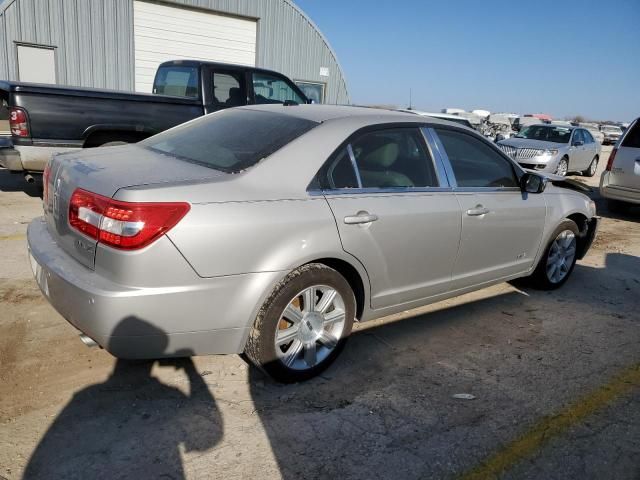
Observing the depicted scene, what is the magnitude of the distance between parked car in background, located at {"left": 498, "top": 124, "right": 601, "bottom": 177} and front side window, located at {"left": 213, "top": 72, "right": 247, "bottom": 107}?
25.1 feet

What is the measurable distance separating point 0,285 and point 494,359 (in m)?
3.80

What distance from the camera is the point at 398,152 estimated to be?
360 centimetres

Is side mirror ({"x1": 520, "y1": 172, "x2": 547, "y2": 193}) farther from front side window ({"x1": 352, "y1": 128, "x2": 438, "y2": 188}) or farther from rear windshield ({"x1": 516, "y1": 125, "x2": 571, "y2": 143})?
rear windshield ({"x1": 516, "y1": 125, "x2": 571, "y2": 143})

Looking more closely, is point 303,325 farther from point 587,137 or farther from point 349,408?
point 587,137

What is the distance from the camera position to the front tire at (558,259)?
4898 mm

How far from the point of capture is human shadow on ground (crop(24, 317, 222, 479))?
2.37 meters

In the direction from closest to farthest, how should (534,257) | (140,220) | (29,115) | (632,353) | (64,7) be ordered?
(140,220) → (632,353) → (534,257) → (29,115) → (64,7)

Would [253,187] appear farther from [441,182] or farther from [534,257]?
[534,257]

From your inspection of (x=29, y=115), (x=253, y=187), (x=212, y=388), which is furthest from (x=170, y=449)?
(x=29, y=115)

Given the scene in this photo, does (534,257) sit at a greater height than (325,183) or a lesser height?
lesser

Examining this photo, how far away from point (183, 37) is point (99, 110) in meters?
11.6

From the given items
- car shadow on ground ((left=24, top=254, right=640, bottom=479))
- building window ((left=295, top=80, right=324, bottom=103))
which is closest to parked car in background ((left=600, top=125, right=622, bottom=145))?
building window ((left=295, top=80, right=324, bottom=103))

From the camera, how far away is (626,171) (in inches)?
346

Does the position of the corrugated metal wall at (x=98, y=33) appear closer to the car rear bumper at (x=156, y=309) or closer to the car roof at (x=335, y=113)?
the car roof at (x=335, y=113)
